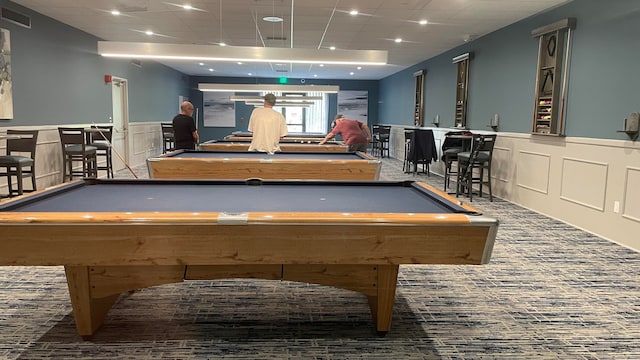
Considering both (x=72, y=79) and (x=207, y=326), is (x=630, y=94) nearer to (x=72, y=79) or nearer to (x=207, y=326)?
(x=207, y=326)

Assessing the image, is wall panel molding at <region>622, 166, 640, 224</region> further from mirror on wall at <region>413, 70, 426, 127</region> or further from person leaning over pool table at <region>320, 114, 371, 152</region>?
mirror on wall at <region>413, 70, 426, 127</region>

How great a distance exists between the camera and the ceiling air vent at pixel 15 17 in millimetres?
6070

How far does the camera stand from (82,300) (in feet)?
7.99

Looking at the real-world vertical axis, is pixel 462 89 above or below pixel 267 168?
above

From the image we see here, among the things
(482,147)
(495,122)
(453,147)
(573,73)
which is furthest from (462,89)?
(573,73)

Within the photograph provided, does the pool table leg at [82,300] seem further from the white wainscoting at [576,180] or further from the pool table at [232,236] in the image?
the white wainscoting at [576,180]

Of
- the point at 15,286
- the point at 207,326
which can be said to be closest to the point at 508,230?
the point at 207,326

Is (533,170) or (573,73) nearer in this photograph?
(573,73)

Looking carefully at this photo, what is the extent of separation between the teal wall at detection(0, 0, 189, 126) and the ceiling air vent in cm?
7

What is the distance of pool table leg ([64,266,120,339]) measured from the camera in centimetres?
240

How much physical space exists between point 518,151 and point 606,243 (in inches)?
92.4

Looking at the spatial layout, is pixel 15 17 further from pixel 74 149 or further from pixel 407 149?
pixel 407 149

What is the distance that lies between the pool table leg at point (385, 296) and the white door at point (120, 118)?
8.77m

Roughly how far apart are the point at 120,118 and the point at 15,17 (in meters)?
4.43
